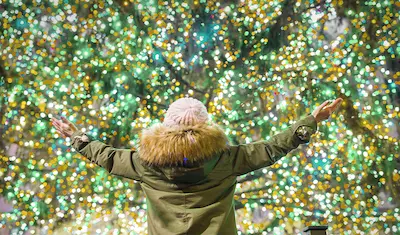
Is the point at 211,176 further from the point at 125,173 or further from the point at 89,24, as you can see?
the point at 89,24

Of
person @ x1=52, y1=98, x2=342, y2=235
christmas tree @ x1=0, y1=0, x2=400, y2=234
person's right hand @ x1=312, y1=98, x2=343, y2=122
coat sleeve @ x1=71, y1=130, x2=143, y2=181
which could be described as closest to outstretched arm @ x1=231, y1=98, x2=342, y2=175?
person @ x1=52, y1=98, x2=342, y2=235

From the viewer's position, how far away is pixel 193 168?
65.7 inches

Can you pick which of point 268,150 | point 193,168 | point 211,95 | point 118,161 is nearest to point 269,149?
point 268,150

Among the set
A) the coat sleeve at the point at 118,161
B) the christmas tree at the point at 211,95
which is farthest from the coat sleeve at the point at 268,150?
the christmas tree at the point at 211,95

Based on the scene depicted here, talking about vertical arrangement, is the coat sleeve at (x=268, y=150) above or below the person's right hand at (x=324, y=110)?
below

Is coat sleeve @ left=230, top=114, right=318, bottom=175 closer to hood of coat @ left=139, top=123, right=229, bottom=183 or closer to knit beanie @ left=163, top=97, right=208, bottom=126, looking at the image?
hood of coat @ left=139, top=123, right=229, bottom=183

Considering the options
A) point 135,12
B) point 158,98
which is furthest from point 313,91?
point 135,12

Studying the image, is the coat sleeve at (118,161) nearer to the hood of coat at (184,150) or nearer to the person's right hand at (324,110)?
the hood of coat at (184,150)

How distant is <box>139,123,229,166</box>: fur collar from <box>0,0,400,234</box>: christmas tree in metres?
1.65

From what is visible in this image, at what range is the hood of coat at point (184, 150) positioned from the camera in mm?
1655

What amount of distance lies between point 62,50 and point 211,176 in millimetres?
2138

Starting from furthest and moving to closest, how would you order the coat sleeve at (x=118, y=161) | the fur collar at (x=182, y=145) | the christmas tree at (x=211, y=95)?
the christmas tree at (x=211, y=95), the coat sleeve at (x=118, y=161), the fur collar at (x=182, y=145)

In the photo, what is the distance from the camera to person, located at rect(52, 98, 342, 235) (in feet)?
5.48

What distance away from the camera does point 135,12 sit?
354 centimetres
